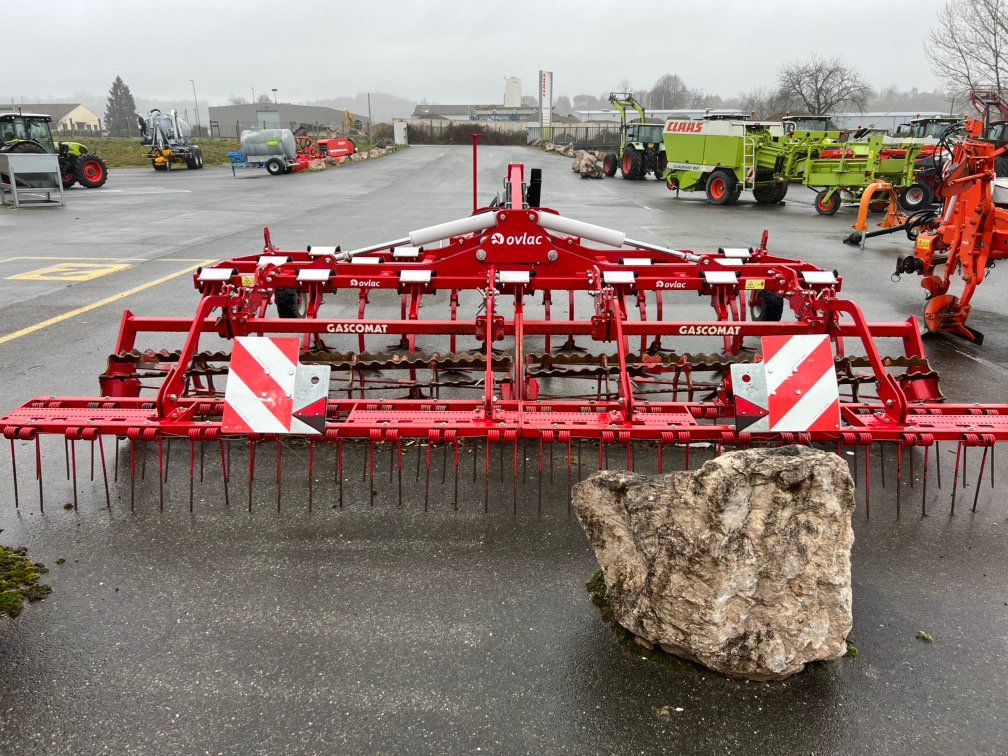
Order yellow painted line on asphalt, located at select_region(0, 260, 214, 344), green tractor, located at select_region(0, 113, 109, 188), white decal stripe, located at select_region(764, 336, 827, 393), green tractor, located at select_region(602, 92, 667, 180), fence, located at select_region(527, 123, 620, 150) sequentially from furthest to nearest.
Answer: fence, located at select_region(527, 123, 620, 150), green tractor, located at select_region(602, 92, 667, 180), green tractor, located at select_region(0, 113, 109, 188), yellow painted line on asphalt, located at select_region(0, 260, 214, 344), white decal stripe, located at select_region(764, 336, 827, 393)

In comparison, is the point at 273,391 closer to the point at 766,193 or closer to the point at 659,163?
the point at 766,193

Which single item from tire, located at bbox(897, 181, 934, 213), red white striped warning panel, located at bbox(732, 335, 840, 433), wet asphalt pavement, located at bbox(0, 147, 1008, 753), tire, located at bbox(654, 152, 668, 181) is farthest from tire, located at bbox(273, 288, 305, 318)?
tire, located at bbox(654, 152, 668, 181)

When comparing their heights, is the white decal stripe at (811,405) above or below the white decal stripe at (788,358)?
below

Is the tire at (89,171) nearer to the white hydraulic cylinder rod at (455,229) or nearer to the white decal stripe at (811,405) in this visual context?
the white hydraulic cylinder rod at (455,229)

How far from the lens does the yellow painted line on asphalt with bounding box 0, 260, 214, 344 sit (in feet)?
25.1

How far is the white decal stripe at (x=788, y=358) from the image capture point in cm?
384

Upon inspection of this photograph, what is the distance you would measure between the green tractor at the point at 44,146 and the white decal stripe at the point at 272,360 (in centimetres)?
2158

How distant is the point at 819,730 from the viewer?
2.65 m

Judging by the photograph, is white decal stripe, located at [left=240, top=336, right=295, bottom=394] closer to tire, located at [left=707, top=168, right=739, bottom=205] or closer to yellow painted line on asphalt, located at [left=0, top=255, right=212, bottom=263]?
yellow painted line on asphalt, located at [left=0, top=255, right=212, bottom=263]

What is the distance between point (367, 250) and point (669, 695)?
17.0ft

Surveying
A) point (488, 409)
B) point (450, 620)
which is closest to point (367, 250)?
point (488, 409)

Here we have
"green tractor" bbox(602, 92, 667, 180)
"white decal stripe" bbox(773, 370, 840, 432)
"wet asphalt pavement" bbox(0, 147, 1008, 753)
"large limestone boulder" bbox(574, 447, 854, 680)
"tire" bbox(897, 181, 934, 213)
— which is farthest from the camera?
"green tractor" bbox(602, 92, 667, 180)

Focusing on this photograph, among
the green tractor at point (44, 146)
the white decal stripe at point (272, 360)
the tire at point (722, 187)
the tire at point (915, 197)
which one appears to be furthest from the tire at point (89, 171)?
the white decal stripe at point (272, 360)

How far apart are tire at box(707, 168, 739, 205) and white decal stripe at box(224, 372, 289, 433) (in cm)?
1954
